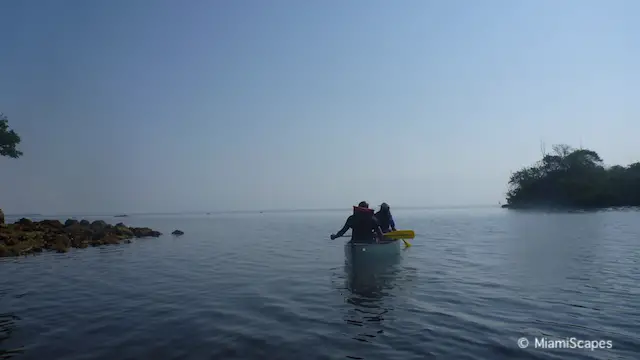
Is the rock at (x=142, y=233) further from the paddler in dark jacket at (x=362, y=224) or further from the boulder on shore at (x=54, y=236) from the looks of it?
the paddler in dark jacket at (x=362, y=224)

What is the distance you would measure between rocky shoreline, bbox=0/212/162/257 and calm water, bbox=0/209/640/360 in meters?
8.06

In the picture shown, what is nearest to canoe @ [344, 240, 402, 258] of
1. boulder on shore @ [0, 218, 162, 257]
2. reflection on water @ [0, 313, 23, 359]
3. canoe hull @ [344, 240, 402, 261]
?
canoe hull @ [344, 240, 402, 261]

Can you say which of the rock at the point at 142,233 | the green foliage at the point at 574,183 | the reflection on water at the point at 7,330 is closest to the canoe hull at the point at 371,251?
the reflection on water at the point at 7,330

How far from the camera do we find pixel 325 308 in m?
11.5

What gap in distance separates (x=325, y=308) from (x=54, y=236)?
3326cm

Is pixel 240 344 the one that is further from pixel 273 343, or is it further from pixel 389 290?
pixel 389 290

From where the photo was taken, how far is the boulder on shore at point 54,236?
2823 cm

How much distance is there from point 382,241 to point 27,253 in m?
25.3

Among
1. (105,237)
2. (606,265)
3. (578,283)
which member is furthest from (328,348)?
(105,237)

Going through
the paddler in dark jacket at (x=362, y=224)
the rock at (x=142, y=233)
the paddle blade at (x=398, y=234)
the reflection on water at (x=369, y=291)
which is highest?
the paddler in dark jacket at (x=362, y=224)

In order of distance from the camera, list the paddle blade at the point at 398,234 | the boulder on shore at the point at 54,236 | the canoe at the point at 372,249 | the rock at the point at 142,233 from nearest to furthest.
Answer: the canoe at the point at 372,249 < the paddle blade at the point at 398,234 < the boulder on shore at the point at 54,236 < the rock at the point at 142,233

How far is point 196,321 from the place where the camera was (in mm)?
10320

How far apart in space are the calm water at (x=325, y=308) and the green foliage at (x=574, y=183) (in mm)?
101605

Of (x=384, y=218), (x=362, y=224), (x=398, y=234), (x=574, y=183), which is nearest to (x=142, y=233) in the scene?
(x=384, y=218)
